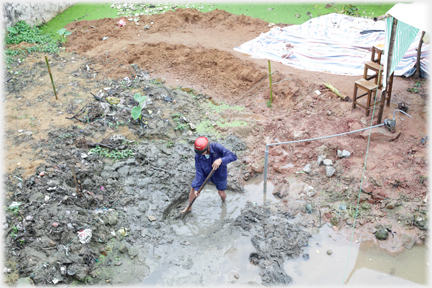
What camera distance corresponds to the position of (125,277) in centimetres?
373

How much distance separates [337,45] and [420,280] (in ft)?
17.7

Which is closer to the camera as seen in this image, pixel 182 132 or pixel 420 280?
pixel 420 280

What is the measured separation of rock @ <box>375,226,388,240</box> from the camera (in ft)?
13.4

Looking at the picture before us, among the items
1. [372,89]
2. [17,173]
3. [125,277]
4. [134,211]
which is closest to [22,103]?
[17,173]

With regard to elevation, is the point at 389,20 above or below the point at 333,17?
above

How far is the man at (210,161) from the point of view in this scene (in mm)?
4094

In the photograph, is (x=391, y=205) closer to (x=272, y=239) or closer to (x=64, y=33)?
(x=272, y=239)

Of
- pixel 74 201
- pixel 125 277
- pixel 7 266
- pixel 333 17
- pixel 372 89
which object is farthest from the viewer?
pixel 333 17

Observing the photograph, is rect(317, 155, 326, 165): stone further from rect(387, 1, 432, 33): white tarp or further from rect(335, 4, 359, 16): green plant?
rect(335, 4, 359, 16): green plant

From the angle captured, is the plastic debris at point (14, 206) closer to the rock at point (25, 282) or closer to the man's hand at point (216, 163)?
the rock at point (25, 282)

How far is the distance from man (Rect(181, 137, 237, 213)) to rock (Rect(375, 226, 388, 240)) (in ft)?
6.75

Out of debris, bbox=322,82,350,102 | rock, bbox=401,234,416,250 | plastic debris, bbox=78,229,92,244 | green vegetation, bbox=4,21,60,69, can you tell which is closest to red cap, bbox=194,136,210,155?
plastic debris, bbox=78,229,92,244

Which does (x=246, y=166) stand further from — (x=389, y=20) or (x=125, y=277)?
(x=389, y=20)

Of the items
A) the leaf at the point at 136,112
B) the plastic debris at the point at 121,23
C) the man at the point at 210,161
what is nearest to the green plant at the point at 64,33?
the plastic debris at the point at 121,23
